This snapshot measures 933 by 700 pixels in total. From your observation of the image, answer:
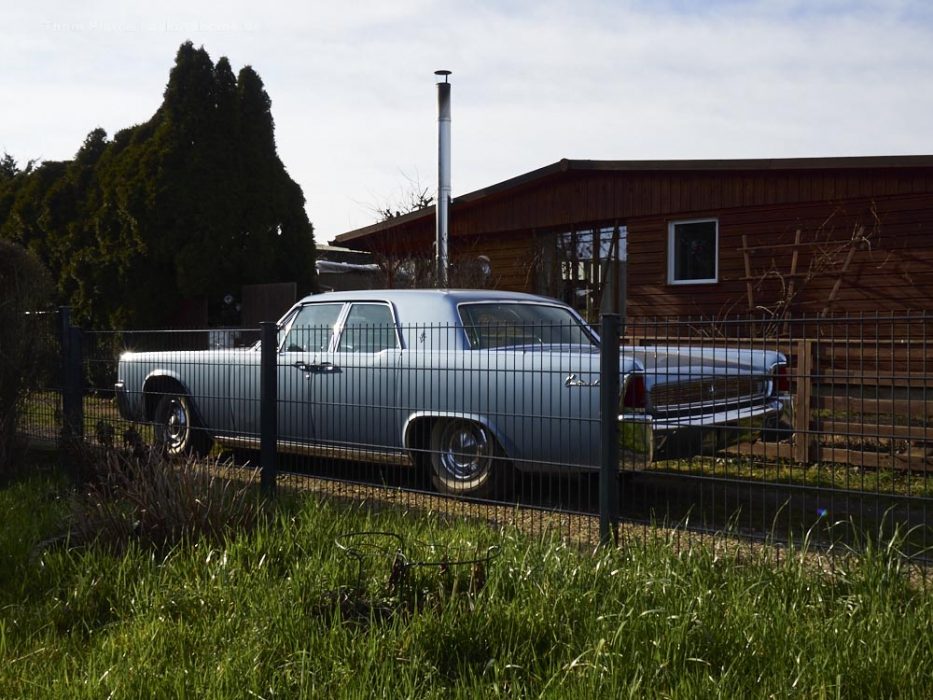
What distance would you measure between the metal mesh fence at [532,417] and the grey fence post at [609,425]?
75mm

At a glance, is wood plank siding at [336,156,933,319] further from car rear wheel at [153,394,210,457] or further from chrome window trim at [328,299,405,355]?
car rear wheel at [153,394,210,457]

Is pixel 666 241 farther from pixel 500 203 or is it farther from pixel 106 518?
pixel 106 518

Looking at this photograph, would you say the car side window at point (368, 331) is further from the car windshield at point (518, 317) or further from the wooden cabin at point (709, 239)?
the wooden cabin at point (709, 239)

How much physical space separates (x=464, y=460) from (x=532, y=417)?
3.99 feet

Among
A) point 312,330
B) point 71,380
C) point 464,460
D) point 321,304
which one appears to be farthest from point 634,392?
point 71,380

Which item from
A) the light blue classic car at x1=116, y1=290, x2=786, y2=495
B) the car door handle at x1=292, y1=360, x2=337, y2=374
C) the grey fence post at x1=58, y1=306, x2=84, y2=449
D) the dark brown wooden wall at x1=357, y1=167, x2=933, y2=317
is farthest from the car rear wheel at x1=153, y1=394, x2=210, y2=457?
the dark brown wooden wall at x1=357, y1=167, x2=933, y2=317

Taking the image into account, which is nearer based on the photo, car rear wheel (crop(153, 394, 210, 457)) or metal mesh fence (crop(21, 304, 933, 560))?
metal mesh fence (crop(21, 304, 933, 560))

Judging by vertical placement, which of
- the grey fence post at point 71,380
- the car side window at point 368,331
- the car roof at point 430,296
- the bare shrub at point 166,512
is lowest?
the bare shrub at point 166,512

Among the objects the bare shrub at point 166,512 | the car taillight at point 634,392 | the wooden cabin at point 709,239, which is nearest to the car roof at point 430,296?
the car taillight at point 634,392

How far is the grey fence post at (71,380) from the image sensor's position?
863 centimetres

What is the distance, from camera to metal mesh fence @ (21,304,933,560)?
5.57 m

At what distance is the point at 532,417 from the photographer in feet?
18.9

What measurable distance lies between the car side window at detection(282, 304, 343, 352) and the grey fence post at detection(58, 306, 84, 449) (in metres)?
A: 1.79

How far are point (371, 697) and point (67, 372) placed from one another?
616cm
